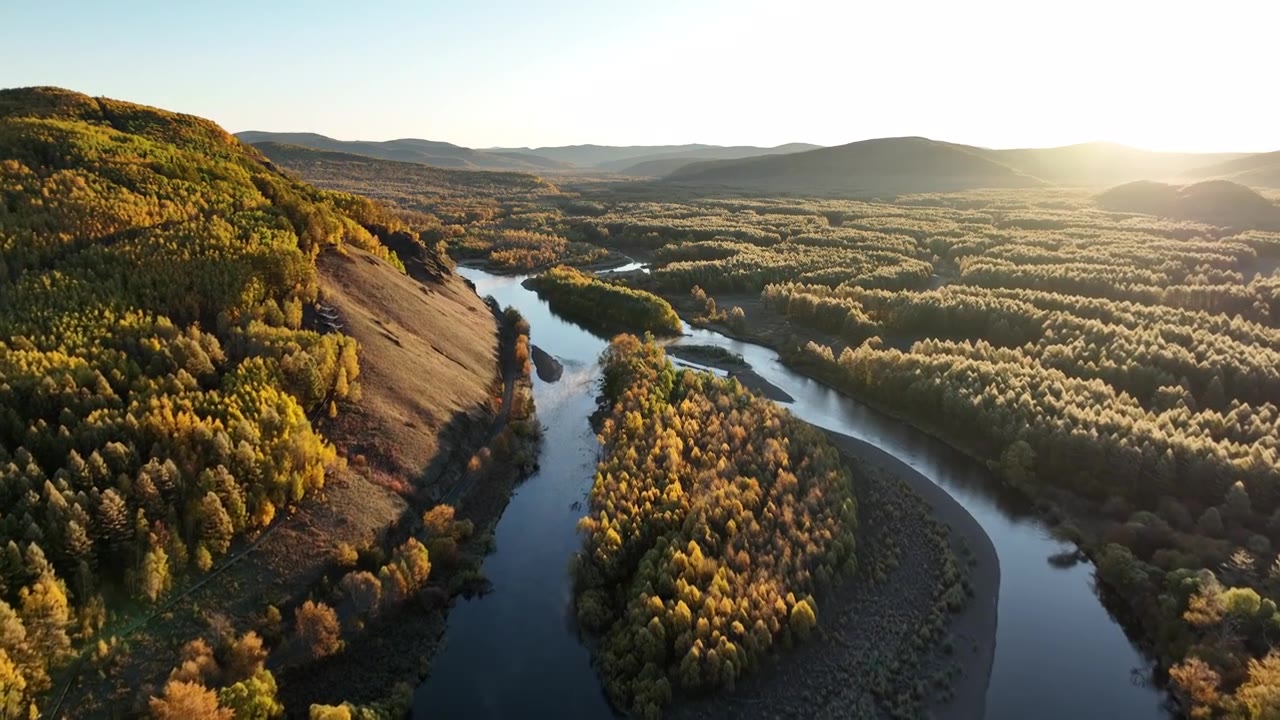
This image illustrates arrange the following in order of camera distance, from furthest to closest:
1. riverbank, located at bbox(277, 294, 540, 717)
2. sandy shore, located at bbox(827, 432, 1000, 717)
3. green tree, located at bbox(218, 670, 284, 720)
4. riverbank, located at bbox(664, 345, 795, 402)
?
riverbank, located at bbox(664, 345, 795, 402)
sandy shore, located at bbox(827, 432, 1000, 717)
riverbank, located at bbox(277, 294, 540, 717)
green tree, located at bbox(218, 670, 284, 720)

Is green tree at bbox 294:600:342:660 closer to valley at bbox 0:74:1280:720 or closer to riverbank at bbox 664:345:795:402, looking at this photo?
valley at bbox 0:74:1280:720

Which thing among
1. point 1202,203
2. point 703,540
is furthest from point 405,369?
point 1202,203

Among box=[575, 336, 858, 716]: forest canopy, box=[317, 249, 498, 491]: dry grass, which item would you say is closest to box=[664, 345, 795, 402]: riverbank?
box=[575, 336, 858, 716]: forest canopy

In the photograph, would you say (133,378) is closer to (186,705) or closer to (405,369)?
(405,369)

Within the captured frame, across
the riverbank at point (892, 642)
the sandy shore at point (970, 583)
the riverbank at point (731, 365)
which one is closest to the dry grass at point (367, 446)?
the riverbank at point (892, 642)

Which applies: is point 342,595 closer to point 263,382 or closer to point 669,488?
point 263,382

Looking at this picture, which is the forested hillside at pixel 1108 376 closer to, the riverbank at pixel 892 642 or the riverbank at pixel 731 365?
the riverbank at pixel 731 365

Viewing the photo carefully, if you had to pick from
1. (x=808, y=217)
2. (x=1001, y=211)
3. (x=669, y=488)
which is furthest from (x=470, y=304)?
(x=1001, y=211)
